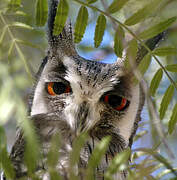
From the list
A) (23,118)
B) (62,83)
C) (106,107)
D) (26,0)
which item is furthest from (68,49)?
(23,118)

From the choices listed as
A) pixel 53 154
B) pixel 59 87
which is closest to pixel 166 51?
pixel 53 154

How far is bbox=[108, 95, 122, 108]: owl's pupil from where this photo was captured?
1.69 m

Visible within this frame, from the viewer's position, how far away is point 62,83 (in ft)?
5.51

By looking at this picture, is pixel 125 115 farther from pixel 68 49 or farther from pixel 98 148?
pixel 98 148

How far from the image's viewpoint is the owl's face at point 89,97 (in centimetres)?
154

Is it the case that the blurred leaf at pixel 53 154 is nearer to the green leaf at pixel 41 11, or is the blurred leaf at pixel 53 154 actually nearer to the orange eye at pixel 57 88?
the green leaf at pixel 41 11

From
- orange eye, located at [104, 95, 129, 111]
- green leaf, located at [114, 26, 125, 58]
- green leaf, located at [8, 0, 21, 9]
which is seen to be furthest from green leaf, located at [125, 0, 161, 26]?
orange eye, located at [104, 95, 129, 111]

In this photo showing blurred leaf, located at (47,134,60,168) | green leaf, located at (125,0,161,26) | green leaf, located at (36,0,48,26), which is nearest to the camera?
blurred leaf, located at (47,134,60,168)

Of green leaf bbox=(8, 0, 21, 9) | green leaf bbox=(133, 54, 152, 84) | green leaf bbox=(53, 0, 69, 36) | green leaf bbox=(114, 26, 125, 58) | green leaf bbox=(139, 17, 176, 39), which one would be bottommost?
green leaf bbox=(133, 54, 152, 84)

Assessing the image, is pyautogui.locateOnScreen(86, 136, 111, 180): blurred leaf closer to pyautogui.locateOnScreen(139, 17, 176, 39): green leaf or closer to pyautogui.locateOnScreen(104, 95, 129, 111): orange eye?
pyautogui.locateOnScreen(139, 17, 176, 39): green leaf

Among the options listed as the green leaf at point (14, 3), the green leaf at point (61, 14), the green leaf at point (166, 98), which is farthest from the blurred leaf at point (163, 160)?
the green leaf at point (14, 3)

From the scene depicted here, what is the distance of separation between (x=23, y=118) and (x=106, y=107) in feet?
3.36

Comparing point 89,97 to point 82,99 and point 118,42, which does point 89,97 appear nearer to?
point 82,99

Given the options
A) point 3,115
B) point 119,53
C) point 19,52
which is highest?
point 19,52
